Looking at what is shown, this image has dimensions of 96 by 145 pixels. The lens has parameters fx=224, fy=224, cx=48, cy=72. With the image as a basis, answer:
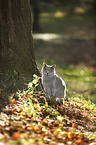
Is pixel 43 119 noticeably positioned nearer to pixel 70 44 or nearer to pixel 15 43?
pixel 15 43

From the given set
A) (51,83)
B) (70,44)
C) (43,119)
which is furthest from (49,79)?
(70,44)

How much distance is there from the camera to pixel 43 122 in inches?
193

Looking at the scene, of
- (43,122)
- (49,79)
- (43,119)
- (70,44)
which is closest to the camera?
(43,122)

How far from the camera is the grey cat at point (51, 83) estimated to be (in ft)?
18.7

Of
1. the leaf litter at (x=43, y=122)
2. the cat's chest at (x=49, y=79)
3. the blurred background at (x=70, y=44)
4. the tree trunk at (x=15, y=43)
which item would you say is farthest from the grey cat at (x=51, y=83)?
the blurred background at (x=70, y=44)

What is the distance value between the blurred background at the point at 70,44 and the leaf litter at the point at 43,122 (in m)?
→ 1.67

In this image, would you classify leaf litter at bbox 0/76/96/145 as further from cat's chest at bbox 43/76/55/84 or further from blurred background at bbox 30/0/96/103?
blurred background at bbox 30/0/96/103

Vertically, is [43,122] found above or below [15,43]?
below

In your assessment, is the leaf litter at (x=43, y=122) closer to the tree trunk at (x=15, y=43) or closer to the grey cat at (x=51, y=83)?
the grey cat at (x=51, y=83)

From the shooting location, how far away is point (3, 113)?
476 cm

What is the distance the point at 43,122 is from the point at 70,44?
1809 centimetres

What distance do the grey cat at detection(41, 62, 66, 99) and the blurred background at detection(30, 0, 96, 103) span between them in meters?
1.54

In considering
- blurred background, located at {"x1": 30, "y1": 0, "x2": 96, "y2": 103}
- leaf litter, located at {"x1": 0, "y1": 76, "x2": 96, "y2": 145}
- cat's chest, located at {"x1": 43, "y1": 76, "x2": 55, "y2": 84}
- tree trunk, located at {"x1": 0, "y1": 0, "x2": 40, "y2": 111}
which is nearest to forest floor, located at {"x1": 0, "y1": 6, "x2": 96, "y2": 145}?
leaf litter, located at {"x1": 0, "y1": 76, "x2": 96, "y2": 145}

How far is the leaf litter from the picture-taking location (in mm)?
4129
